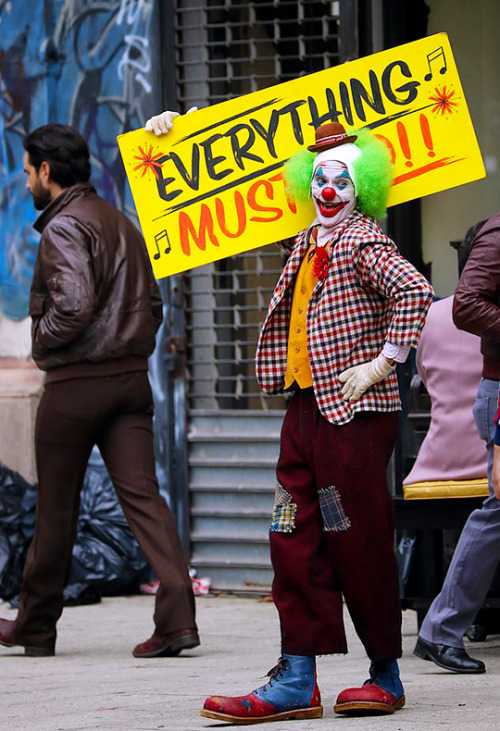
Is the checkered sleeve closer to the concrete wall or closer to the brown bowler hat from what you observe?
the brown bowler hat

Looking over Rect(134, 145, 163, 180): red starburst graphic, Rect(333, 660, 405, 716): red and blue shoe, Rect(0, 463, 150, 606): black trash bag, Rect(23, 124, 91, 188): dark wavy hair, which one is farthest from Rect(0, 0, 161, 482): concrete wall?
Rect(333, 660, 405, 716): red and blue shoe

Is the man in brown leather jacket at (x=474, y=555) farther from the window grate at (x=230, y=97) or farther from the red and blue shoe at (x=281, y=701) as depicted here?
the window grate at (x=230, y=97)

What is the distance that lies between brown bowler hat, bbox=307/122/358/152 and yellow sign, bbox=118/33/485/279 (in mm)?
218

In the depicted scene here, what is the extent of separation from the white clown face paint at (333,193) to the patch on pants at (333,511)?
2.75 feet

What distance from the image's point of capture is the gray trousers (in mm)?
5832

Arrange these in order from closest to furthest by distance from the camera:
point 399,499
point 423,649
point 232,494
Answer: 1. point 423,649
2. point 399,499
3. point 232,494

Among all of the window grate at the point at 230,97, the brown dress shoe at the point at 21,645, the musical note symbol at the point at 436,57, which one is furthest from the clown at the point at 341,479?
the window grate at the point at 230,97

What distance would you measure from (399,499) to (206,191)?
1690 millimetres

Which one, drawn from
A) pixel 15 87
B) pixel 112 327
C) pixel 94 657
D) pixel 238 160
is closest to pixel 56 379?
pixel 112 327

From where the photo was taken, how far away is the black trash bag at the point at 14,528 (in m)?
8.49

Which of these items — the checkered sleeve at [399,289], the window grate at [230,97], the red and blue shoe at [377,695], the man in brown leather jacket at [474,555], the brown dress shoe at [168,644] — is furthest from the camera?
the window grate at [230,97]

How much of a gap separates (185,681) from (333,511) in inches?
53.4

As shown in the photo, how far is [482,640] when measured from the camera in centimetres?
669

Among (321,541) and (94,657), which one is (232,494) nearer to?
(94,657)
